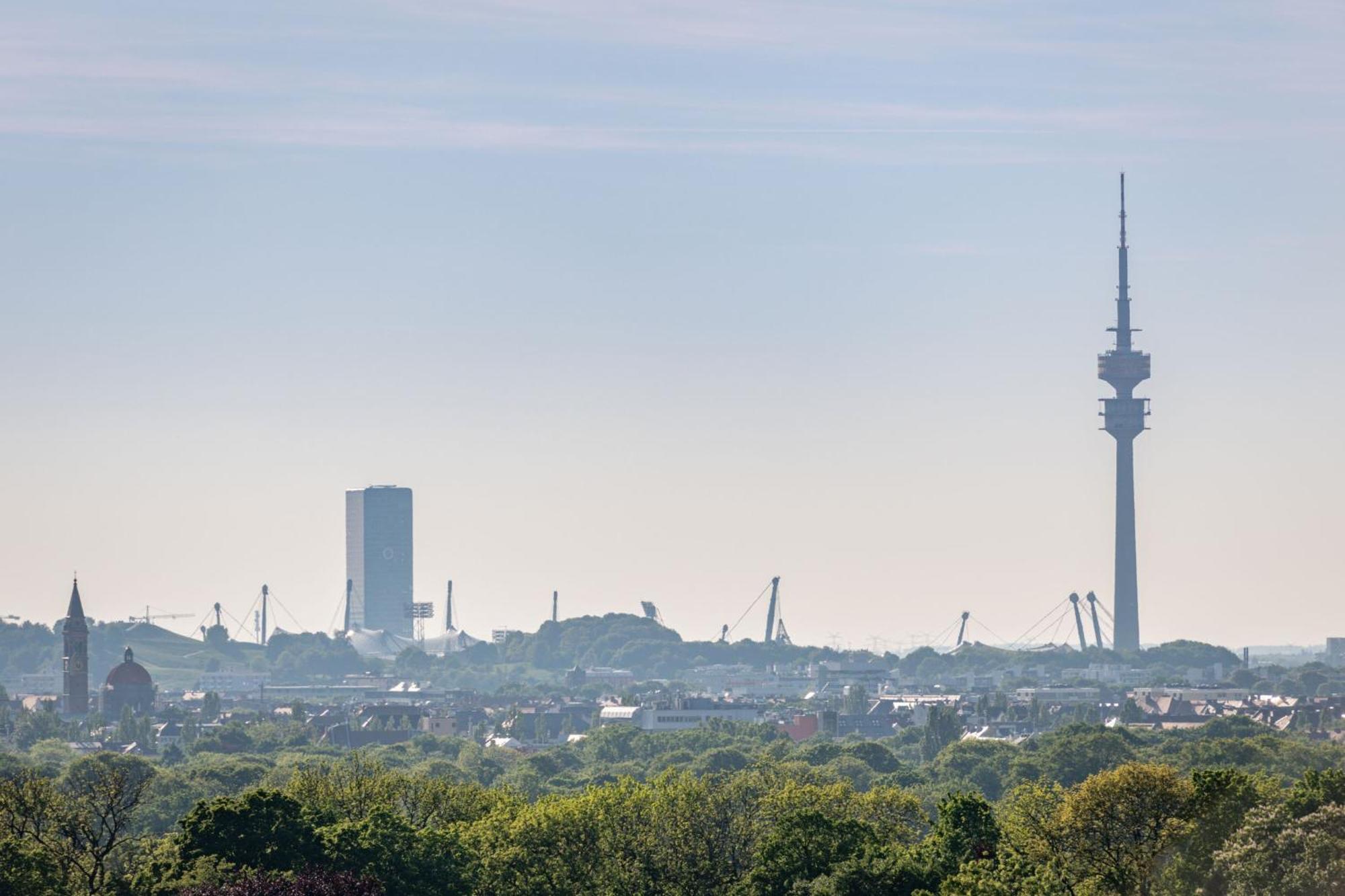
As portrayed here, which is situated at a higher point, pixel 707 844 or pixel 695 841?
pixel 695 841

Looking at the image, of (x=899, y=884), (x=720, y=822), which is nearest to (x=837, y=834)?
(x=899, y=884)

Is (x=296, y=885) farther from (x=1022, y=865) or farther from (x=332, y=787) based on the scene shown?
(x=332, y=787)

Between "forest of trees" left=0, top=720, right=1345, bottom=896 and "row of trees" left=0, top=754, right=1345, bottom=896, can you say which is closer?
"row of trees" left=0, top=754, right=1345, bottom=896

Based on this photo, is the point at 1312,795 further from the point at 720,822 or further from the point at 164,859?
the point at 164,859

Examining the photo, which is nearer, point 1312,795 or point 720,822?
point 1312,795

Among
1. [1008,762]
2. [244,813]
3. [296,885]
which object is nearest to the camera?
[296,885]

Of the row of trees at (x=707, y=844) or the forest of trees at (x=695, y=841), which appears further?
the forest of trees at (x=695, y=841)

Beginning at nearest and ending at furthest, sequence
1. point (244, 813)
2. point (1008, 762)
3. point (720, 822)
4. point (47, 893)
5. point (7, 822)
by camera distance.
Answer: point (47, 893) → point (244, 813) → point (7, 822) → point (720, 822) → point (1008, 762)
